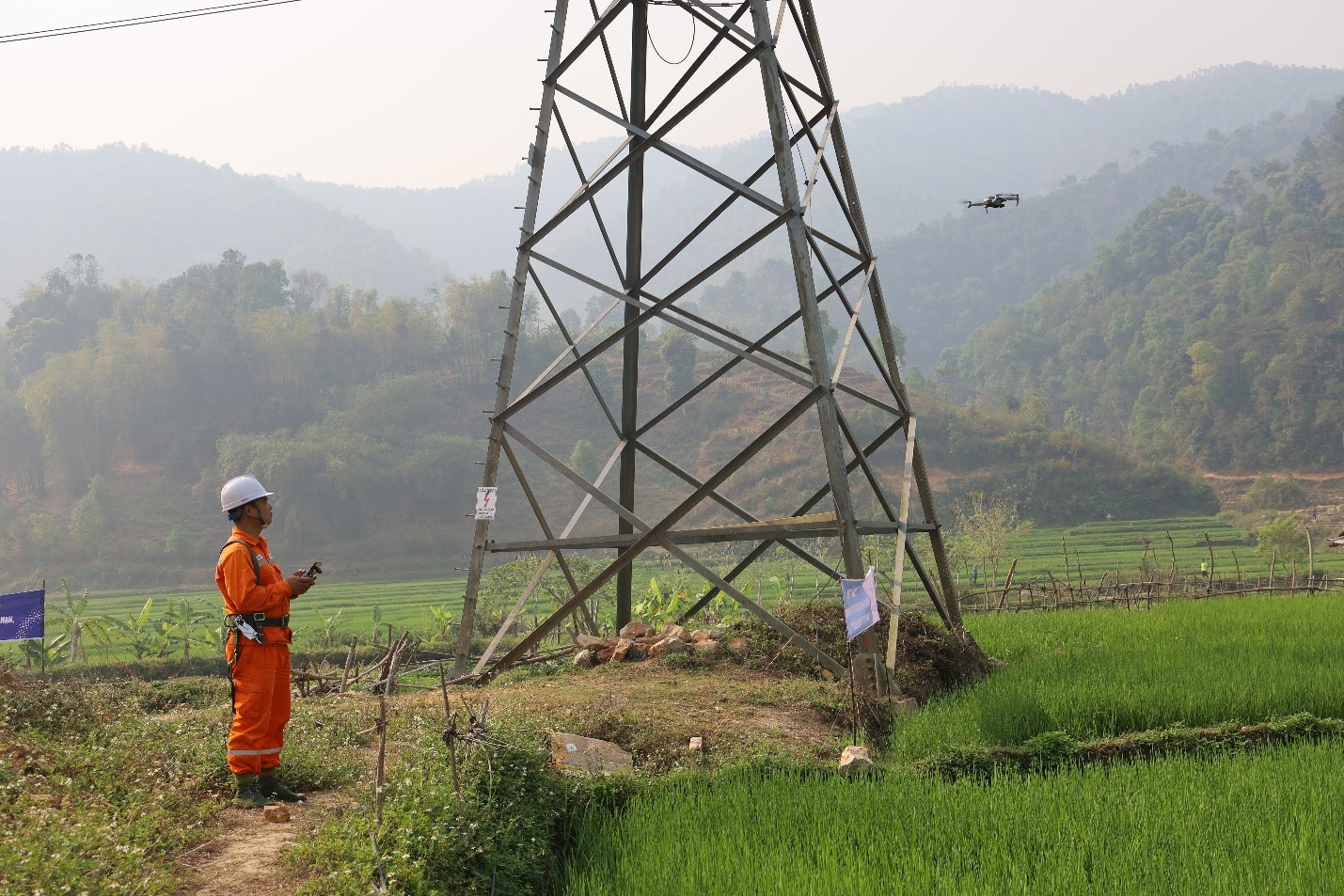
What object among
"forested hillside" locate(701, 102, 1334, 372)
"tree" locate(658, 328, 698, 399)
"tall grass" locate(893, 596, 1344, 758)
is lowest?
"tall grass" locate(893, 596, 1344, 758)

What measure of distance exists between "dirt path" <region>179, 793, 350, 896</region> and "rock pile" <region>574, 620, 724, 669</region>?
4389 millimetres

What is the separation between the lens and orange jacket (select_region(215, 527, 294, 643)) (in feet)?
17.8

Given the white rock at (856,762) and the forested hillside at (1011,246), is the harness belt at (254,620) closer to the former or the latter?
the white rock at (856,762)

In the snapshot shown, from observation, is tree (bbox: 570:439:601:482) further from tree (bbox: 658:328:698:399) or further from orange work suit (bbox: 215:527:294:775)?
orange work suit (bbox: 215:527:294:775)

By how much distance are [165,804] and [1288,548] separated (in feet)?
135

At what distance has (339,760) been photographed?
6.37 meters

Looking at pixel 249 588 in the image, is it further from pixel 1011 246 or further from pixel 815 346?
pixel 1011 246

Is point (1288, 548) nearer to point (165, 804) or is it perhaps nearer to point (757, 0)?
point (757, 0)

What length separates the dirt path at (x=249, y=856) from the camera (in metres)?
4.35

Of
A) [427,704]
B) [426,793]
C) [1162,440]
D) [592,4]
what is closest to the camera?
[426,793]

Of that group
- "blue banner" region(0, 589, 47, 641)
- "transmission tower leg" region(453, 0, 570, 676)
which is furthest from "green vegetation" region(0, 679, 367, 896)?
"transmission tower leg" region(453, 0, 570, 676)

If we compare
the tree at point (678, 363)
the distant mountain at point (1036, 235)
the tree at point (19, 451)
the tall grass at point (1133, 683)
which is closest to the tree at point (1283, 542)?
the tall grass at point (1133, 683)

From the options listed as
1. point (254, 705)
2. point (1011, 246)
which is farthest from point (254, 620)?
point (1011, 246)

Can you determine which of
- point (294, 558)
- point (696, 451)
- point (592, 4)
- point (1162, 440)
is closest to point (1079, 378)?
point (1162, 440)
